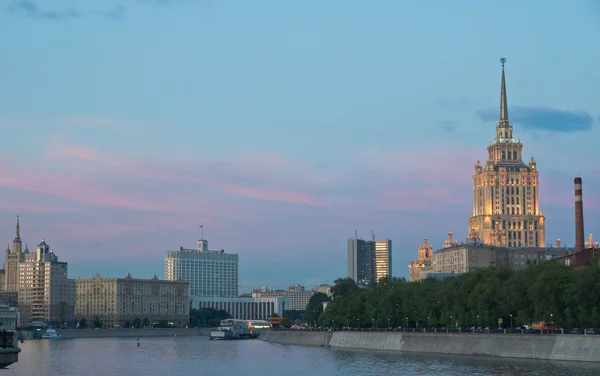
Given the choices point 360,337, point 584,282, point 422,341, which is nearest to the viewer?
point 584,282

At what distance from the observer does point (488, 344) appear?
406 feet

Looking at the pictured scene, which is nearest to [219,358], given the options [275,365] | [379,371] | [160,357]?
[160,357]

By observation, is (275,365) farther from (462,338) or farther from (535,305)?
(535,305)

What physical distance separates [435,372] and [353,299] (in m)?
93.0

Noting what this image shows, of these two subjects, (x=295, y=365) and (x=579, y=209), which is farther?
(x=579, y=209)

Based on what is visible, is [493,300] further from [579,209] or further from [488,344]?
[579,209]

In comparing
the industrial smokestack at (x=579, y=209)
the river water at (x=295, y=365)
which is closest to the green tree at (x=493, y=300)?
the river water at (x=295, y=365)

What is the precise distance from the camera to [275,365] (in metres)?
127

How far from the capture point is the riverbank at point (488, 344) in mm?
108875

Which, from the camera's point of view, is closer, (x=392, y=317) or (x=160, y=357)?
(x=160, y=357)

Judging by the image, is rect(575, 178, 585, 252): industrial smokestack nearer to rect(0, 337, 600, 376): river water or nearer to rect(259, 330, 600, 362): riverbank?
rect(259, 330, 600, 362): riverbank

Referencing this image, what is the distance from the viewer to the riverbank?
109 m

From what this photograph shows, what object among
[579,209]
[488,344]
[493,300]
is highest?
[579,209]

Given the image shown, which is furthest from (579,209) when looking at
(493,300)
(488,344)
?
(488,344)
